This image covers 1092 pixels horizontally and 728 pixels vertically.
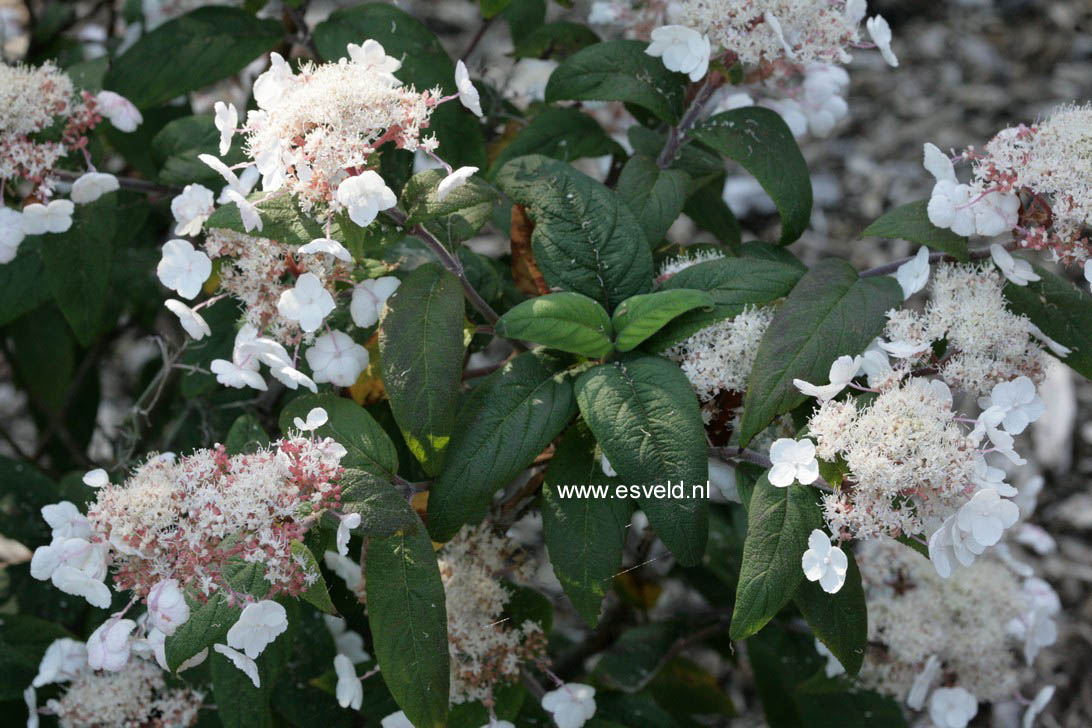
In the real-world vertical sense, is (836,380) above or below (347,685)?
above

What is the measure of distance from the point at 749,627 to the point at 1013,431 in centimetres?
39

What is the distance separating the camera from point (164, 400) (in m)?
2.38

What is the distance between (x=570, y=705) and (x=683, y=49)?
94 centimetres

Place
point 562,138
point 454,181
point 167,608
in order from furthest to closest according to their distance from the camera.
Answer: point 562,138
point 454,181
point 167,608

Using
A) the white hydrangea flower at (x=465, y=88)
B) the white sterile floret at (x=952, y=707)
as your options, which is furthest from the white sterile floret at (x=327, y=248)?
the white sterile floret at (x=952, y=707)

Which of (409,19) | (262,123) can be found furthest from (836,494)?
(409,19)

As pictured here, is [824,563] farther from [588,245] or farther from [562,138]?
[562,138]

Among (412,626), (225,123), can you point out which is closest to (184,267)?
(225,123)

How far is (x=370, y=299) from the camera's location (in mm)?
1389

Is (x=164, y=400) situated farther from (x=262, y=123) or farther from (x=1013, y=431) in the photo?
(x=1013, y=431)

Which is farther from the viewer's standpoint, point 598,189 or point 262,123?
point 598,189

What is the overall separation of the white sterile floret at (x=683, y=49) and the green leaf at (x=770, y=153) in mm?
109

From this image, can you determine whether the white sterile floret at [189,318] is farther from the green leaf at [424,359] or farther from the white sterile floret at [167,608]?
the white sterile floret at [167,608]

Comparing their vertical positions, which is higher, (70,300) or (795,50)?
(795,50)
